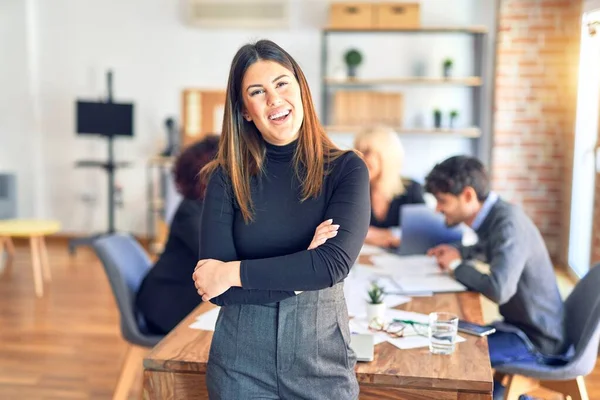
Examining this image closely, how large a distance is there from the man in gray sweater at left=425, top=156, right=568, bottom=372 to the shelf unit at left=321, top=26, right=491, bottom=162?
3.78m

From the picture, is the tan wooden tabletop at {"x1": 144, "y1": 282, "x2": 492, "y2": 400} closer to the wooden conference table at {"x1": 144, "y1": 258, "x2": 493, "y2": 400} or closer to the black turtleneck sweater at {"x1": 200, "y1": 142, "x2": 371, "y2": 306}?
the wooden conference table at {"x1": 144, "y1": 258, "x2": 493, "y2": 400}

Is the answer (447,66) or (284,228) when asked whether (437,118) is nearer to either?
(447,66)

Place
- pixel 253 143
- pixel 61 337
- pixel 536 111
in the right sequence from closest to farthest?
pixel 253 143 < pixel 61 337 < pixel 536 111

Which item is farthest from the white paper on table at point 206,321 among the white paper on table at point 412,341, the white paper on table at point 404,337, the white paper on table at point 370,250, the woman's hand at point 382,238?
the woman's hand at point 382,238

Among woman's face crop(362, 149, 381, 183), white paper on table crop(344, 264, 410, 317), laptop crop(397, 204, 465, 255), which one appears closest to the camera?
white paper on table crop(344, 264, 410, 317)

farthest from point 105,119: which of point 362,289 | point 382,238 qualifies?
point 362,289

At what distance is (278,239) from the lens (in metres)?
1.57

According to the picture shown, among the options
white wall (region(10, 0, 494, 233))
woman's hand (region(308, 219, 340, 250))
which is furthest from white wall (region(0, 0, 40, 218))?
woman's hand (region(308, 219, 340, 250))

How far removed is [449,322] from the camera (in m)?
1.86

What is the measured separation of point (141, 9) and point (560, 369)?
564 cm

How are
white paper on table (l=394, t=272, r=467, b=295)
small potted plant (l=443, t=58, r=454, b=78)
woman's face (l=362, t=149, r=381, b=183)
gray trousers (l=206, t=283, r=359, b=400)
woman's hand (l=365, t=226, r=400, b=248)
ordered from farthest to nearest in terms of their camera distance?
small potted plant (l=443, t=58, r=454, b=78)
woman's face (l=362, t=149, r=381, b=183)
woman's hand (l=365, t=226, r=400, b=248)
white paper on table (l=394, t=272, r=467, b=295)
gray trousers (l=206, t=283, r=359, b=400)

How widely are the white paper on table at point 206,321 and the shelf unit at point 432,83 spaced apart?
439cm

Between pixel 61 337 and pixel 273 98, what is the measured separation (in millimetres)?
3059

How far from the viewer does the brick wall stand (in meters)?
5.93
